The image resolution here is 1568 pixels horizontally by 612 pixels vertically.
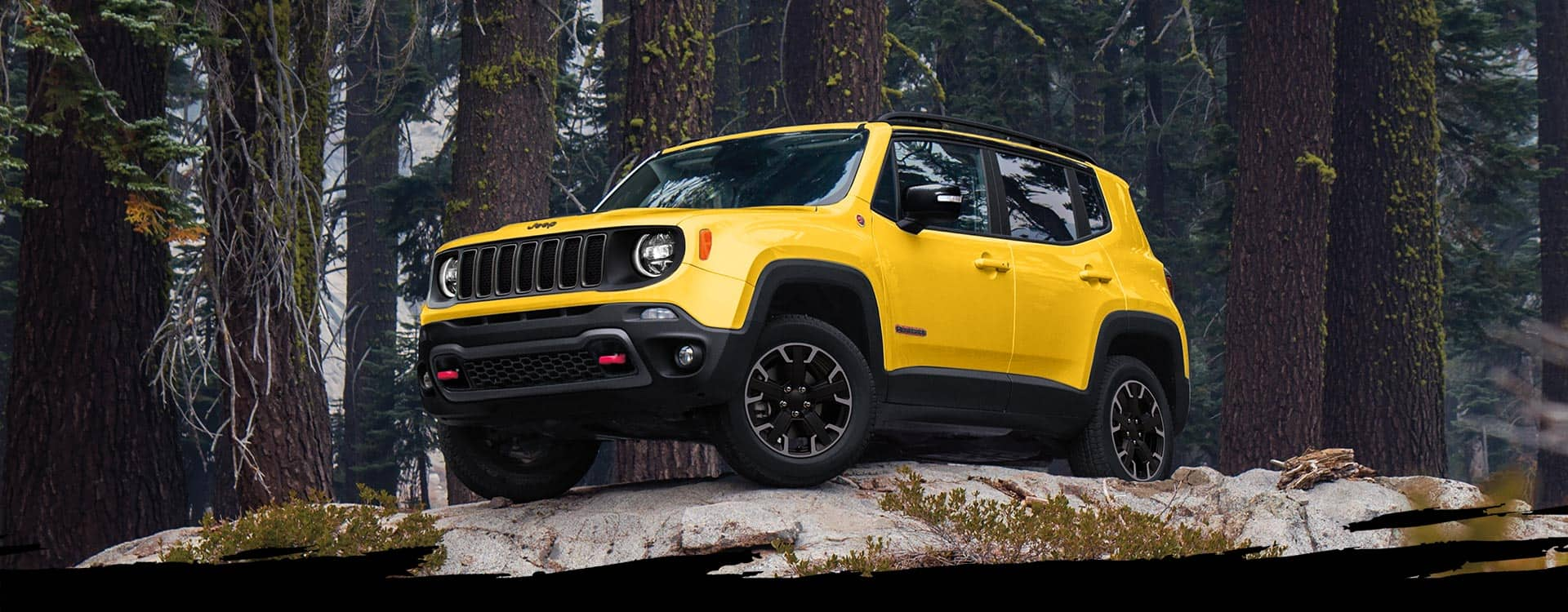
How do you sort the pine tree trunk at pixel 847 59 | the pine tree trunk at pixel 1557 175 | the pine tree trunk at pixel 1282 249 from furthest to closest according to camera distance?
the pine tree trunk at pixel 1557 175, the pine tree trunk at pixel 1282 249, the pine tree trunk at pixel 847 59

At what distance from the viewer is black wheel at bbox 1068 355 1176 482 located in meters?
8.90

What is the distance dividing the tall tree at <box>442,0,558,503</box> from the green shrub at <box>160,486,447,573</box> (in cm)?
773

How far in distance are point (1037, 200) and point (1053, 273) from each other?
535 millimetres

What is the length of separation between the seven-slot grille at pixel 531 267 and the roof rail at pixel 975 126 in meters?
1.99

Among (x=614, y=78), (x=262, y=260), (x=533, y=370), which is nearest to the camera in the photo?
(x=533, y=370)

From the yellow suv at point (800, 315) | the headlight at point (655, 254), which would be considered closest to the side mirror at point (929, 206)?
the yellow suv at point (800, 315)

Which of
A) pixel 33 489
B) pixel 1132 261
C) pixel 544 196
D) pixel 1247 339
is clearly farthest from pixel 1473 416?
pixel 33 489

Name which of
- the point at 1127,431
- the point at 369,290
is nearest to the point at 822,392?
the point at 1127,431

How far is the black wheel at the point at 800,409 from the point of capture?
6980 millimetres

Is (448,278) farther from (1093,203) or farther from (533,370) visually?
(1093,203)

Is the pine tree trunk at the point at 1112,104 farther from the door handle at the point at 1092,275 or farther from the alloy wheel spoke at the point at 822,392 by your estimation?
the alloy wheel spoke at the point at 822,392

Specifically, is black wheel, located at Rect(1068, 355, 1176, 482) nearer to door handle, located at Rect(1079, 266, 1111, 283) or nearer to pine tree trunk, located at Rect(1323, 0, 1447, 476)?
door handle, located at Rect(1079, 266, 1111, 283)

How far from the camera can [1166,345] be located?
31.9 feet

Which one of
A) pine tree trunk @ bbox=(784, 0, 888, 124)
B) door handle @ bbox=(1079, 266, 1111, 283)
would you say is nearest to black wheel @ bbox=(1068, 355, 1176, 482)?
door handle @ bbox=(1079, 266, 1111, 283)
